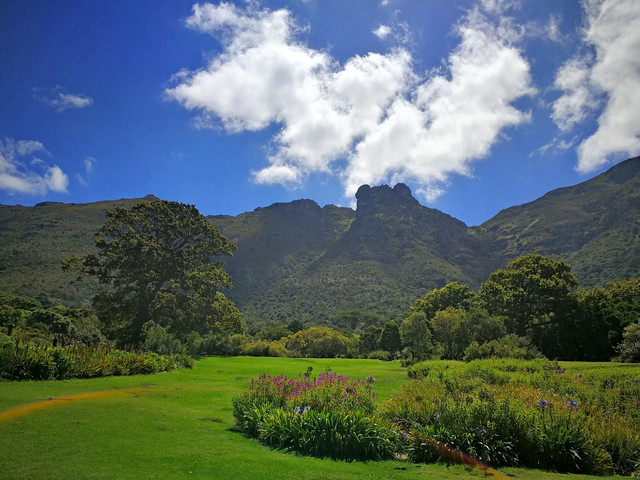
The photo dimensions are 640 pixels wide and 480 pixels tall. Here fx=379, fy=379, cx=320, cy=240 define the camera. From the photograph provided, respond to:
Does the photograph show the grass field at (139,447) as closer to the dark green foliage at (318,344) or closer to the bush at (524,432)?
the bush at (524,432)

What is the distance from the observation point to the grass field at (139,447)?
5.69 m

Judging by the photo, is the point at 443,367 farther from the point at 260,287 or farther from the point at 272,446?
the point at 260,287

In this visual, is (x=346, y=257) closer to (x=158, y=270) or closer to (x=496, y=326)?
(x=496, y=326)

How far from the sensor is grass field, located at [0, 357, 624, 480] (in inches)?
224

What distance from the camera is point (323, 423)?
8.10 m

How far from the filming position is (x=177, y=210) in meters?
34.4

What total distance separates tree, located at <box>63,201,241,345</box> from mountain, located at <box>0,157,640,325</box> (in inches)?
1417

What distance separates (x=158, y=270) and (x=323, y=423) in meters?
26.3

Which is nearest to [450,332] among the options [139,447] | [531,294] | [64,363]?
[531,294]

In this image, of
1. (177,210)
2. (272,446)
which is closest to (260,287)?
(177,210)

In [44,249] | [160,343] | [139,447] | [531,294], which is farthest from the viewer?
[44,249]

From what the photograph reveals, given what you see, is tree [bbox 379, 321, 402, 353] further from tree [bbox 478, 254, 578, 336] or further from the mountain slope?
the mountain slope

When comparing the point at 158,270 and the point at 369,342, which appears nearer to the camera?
the point at 158,270

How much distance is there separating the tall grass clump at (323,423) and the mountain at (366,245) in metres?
61.0
